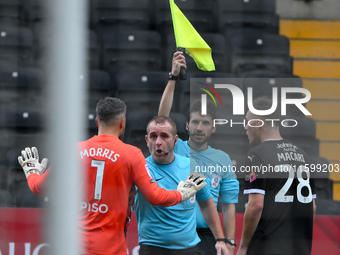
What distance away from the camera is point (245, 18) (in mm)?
3340

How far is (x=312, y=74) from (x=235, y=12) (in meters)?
1.02

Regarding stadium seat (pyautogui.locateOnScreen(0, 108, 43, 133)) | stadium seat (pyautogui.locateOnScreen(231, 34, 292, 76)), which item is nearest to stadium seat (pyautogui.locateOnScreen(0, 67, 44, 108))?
stadium seat (pyautogui.locateOnScreen(0, 108, 43, 133))

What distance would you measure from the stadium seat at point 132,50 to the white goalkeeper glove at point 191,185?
115cm

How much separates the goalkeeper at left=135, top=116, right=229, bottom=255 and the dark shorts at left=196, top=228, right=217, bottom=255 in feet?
0.71

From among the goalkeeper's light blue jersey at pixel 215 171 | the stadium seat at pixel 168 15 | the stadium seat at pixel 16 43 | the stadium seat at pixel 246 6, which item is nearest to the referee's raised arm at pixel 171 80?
the goalkeeper's light blue jersey at pixel 215 171

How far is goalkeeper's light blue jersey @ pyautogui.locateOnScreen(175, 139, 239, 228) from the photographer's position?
75.1 inches

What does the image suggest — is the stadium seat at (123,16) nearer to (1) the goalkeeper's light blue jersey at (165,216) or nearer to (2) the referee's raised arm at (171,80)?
(2) the referee's raised arm at (171,80)

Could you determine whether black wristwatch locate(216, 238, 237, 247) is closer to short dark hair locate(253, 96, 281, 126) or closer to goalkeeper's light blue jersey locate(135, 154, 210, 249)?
goalkeeper's light blue jersey locate(135, 154, 210, 249)

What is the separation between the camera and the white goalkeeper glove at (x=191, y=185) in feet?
5.35

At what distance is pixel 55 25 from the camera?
78cm

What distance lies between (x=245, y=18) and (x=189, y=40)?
162cm

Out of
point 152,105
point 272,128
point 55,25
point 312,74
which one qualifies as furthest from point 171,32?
point 55,25

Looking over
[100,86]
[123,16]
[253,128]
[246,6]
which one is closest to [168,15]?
[123,16]

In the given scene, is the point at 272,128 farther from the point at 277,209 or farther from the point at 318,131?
the point at 277,209
